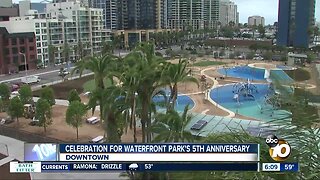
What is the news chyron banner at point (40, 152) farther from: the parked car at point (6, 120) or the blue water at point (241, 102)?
the blue water at point (241, 102)

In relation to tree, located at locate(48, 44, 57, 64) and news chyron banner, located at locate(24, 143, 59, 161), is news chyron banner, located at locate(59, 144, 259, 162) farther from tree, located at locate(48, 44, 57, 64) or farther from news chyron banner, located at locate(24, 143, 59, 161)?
tree, located at locate(48, 44, 57, 64)

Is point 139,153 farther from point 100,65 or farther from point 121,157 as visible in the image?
point 100,65

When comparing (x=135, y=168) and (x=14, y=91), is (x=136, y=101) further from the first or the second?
(x=14, y=91)

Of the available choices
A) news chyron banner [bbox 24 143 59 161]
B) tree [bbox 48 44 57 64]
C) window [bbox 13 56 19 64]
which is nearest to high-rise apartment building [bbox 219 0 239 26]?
tree [bbox 48 44 57 64]

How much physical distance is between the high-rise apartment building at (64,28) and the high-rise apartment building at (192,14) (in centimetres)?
3887

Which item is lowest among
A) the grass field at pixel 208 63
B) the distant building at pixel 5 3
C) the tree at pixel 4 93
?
the grass field at pixel 208 63

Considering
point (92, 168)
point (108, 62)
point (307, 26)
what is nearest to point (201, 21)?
point (307, 26)

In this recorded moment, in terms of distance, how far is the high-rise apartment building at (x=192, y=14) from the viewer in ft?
358

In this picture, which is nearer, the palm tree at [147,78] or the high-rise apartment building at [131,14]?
the palm tree at [147,78]

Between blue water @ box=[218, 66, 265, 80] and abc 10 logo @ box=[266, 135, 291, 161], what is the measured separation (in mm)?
47996

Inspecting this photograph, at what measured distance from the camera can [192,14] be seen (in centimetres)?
11812

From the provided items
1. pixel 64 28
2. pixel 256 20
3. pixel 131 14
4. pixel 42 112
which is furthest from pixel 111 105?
pixel 256 20

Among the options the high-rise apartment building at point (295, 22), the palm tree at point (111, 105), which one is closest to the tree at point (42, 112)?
the palm tree at point (111, 105)

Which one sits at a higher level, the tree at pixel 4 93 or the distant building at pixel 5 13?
the distant building at pixel 5 13
